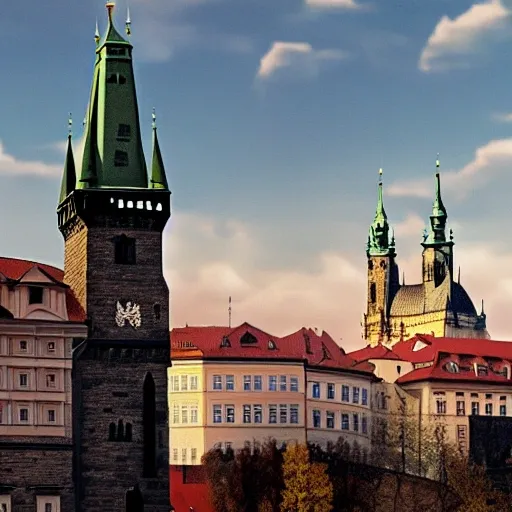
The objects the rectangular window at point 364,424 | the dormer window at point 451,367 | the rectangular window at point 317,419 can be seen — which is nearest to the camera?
the rectangular window at point 317,419

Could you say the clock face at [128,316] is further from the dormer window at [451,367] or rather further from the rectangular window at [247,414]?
the dormer window at [451,367]

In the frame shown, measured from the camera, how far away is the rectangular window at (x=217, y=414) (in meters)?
147

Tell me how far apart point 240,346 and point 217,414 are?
4.99 meters

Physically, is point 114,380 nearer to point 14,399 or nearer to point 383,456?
point 14,399

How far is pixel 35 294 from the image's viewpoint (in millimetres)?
109562

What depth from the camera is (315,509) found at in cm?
12719

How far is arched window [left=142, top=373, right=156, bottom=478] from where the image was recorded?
4299 inches

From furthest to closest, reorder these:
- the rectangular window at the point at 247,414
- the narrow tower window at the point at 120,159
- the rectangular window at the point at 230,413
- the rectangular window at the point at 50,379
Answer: the rectangular window at the point at 247,414 → the rectangular window at the point at 230,413 → the narrow tower window at the point at 120,159 → the rectangular window at the point at 50,379

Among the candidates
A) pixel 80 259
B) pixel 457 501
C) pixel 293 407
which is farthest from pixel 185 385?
pixel 80 259

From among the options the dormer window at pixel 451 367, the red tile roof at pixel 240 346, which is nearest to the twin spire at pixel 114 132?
the red tile roof at pixel 240 346

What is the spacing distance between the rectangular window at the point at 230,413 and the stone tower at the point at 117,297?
34303mm

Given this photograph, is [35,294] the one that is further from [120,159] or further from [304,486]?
[304,486]

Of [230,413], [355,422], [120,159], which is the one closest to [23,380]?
[120,159]

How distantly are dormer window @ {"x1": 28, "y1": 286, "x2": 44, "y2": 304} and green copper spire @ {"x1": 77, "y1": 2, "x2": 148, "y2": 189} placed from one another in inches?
230
